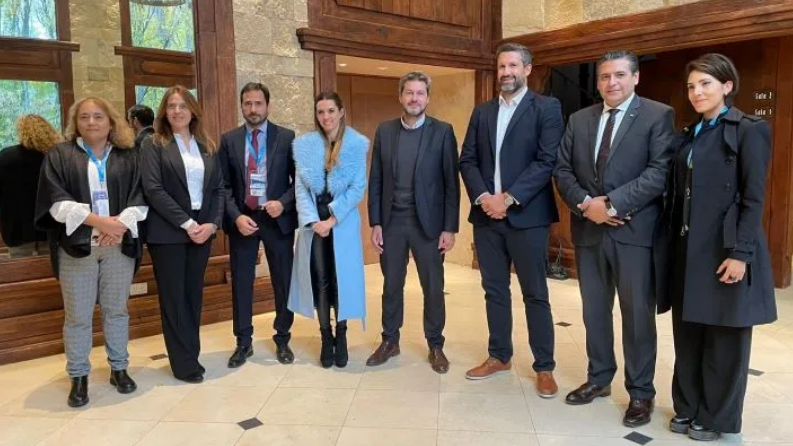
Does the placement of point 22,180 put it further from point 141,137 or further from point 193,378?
point 193,378

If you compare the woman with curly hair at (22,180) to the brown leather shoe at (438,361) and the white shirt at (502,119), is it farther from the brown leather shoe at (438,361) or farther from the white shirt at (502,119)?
the white shirt at (502,119)

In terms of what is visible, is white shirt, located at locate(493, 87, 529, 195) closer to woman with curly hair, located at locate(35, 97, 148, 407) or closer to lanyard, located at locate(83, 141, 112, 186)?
woman with curly hair, located at locate(35, 97, 148, 407)

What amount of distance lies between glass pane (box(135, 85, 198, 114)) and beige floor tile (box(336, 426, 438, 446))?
2.77m

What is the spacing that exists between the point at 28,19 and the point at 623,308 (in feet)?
13.0

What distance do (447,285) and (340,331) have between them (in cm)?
236

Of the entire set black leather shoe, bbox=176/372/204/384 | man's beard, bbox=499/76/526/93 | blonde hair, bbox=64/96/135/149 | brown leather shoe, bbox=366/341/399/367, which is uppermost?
man's beard, bbox=499/76/526/93

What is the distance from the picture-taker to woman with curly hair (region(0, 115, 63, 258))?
3.82 m

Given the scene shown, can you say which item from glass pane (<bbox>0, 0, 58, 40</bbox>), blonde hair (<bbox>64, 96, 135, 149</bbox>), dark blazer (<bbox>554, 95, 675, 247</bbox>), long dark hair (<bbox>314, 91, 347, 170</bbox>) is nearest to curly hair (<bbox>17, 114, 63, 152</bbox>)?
glass pane (<bbox>0, 0, 58, 40</bbox>)

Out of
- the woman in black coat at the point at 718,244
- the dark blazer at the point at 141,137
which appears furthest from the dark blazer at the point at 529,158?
the dark blazer at the point at 141,137

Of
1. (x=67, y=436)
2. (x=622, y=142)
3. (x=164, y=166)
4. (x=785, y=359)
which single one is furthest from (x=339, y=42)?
(x=785, y=359)

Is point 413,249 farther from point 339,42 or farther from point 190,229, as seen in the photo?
point 339,42

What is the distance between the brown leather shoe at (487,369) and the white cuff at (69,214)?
214 centimetres

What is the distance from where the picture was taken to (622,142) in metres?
2.75

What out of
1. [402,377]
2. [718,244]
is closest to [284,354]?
[402,377]
